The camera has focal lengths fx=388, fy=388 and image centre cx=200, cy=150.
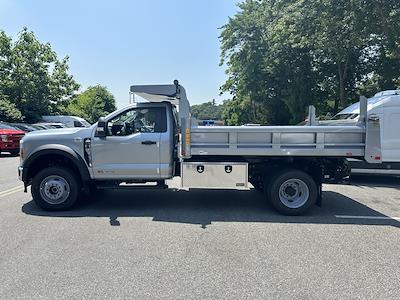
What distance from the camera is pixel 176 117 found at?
787cm

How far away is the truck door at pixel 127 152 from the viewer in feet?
24.0

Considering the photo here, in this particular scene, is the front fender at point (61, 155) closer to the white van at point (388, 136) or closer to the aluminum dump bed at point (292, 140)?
the aluminum dump bed at point (292, 140)

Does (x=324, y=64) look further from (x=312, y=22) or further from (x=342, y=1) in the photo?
(x=342, y=1)

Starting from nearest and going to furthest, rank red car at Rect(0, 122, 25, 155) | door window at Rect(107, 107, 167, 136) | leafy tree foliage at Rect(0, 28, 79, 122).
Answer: door window at Rect(107, 107, 167, 136)
red car at Rect(0, 122, 25, 155)
leafy tree foliage at Rect(0, 28, 79, 122)

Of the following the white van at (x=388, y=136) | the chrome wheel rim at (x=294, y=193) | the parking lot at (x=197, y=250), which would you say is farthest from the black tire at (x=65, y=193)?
the white van at (x=388, y=136)

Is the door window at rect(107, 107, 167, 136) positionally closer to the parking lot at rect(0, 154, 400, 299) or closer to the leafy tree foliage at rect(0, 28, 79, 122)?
the parking lot at rect(0, 154, 400, 299)

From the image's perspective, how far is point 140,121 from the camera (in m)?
7.48

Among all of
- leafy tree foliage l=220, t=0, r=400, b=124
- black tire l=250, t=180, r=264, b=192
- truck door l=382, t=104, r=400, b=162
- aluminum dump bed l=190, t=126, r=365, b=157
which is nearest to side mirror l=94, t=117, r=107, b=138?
aluminum dump bed l=190, t=126, r=365, b=157

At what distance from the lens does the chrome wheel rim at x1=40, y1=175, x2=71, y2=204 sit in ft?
24.0

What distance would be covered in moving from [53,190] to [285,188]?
4365 mm

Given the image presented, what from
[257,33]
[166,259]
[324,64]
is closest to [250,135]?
[166,259]

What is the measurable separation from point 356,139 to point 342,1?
34.7ft

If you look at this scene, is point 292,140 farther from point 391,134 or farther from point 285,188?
point 391,134

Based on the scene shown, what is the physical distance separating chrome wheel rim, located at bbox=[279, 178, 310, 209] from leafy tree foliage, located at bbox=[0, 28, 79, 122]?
30.5 metres
